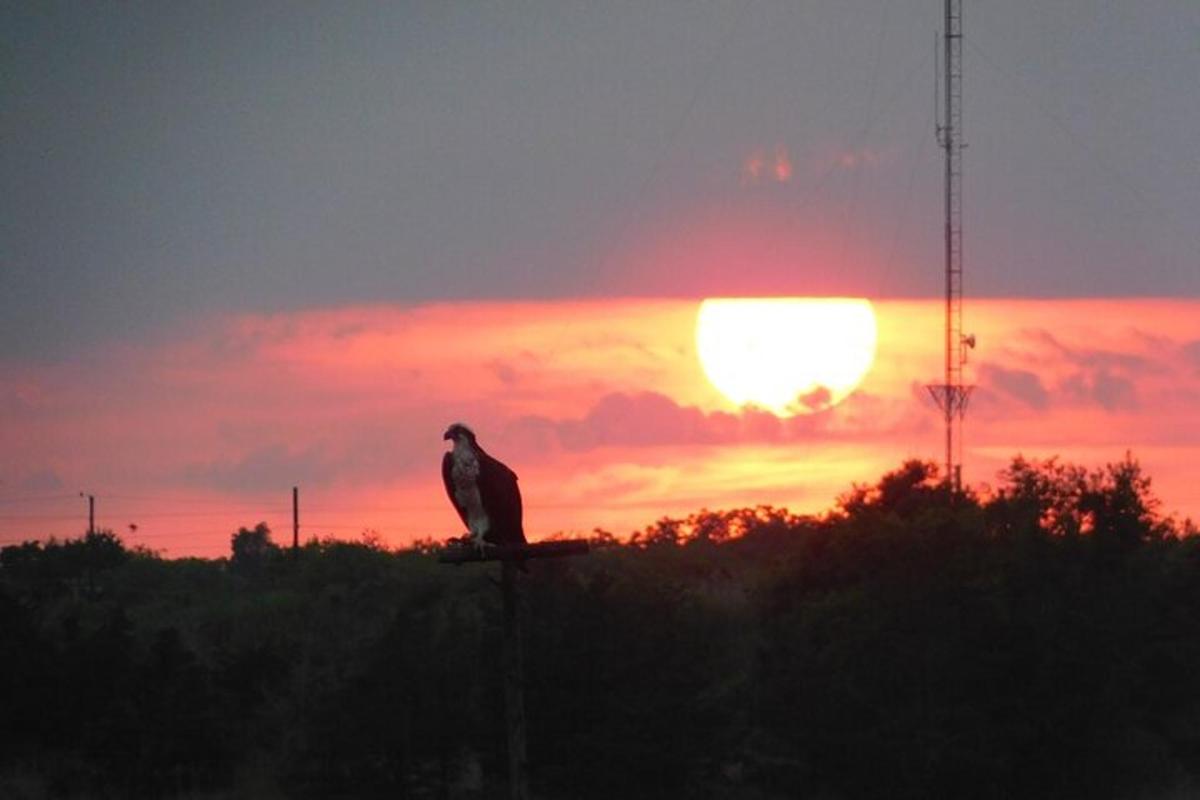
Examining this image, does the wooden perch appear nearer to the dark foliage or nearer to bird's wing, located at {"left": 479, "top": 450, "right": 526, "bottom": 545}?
bird's wing, located at {"left": 479, "top": 450, "right": 526, "bottom": 545}

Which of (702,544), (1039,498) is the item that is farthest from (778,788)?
(702,544)

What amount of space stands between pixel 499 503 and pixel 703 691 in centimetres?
2995

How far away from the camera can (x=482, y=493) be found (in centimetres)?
2181

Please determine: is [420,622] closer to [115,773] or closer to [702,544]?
[115,773]

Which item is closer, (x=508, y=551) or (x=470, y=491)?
(x=508, y=551)

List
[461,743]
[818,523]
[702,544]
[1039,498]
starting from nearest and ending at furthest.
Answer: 1. [461,743]
2. [1039,498]
3. [818,523]
4. [702,544]

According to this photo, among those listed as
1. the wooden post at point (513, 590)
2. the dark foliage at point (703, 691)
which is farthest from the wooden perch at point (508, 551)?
the dark foliage at point (703, 691)

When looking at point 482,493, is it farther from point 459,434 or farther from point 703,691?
point 703,691

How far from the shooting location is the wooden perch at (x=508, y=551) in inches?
819

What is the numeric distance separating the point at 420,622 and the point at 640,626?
20.0ft

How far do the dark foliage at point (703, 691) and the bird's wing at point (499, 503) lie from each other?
2691 cm

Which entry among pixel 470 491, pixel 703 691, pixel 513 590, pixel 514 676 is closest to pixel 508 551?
pixel 513 590

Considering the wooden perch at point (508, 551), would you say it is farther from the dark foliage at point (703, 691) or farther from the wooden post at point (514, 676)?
the dark foliage at point (703, 691)

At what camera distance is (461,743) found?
163 ft
